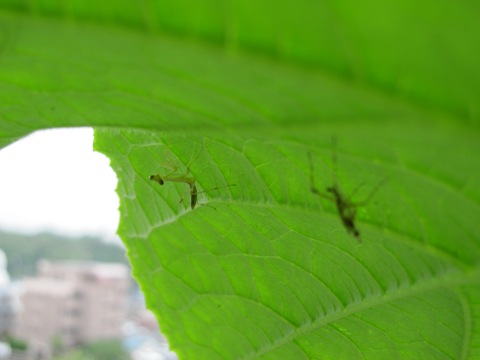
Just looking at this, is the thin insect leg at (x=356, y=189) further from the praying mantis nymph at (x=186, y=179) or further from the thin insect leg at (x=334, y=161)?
the praying mantis nymph at (x=186, y=179)

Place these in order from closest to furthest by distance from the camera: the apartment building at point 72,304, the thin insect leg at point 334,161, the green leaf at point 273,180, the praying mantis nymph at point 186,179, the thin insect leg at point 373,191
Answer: the green leaf at point 273,180 < the thin insect leg at point 334,161 < the thin insect leg at point 373,191 < the praying mantis nymph at point 186,179 < the apartment building at point 72,304

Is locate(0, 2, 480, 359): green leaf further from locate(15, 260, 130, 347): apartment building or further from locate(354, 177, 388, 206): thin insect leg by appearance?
locate(15, 260, 130, 347): apartment building

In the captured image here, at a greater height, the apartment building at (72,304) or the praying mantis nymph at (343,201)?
the apartment building at (72,304)

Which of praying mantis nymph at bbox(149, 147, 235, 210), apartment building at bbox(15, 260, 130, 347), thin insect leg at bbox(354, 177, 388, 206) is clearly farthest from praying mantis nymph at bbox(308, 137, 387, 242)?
apartment building at bbox(15, 260, 130, 347)

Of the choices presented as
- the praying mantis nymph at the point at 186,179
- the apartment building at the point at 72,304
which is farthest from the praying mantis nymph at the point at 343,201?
the apartment building at the point at 72,304

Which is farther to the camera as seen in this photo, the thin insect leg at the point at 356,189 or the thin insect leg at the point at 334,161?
the thin insect leg at the point at 356,189

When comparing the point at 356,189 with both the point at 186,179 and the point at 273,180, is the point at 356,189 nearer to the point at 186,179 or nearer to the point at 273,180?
the point at 273,180

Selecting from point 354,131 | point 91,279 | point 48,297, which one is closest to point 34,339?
point 48,297
